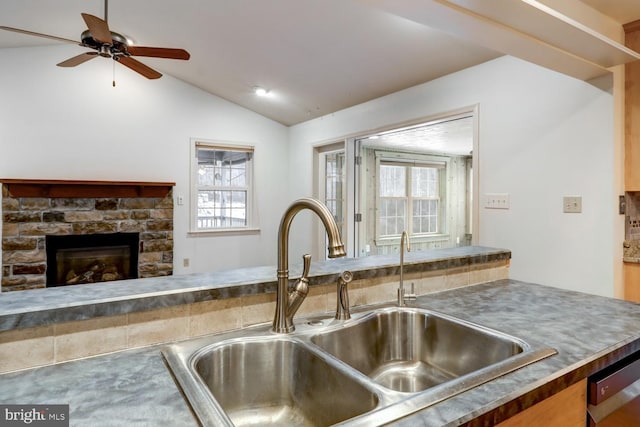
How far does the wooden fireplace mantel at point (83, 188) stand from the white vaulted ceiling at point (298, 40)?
1.34m

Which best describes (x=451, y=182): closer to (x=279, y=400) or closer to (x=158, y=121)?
(x=158, y=121)

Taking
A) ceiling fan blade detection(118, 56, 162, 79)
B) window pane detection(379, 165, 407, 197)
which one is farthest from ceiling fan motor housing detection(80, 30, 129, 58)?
window pane detection(379, 165, 407, 197)

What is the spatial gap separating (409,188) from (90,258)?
484 cm

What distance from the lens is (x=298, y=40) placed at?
122 inches

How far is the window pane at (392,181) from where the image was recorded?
5980 mm

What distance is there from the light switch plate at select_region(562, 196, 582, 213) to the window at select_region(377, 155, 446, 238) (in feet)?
11.5

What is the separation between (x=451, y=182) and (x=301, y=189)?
3040 millimetres

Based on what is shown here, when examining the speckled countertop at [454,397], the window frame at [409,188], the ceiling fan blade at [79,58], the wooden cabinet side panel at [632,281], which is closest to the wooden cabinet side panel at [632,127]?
the wooden cabinet side panel at [632,281]

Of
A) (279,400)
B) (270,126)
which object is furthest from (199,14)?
(279,400)

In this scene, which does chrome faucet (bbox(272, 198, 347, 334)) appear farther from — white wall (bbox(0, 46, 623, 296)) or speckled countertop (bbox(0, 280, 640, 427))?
white wall (bbox(0, 46, 623, 296))

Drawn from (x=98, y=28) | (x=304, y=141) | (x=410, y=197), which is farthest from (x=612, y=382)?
(x=410, y=197)

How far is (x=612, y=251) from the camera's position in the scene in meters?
2.16

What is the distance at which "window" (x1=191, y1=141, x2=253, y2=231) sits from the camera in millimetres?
5012

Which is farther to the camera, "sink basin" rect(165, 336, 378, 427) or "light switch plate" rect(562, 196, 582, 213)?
"light switch plate" rect(562, 196, 582, 213)
